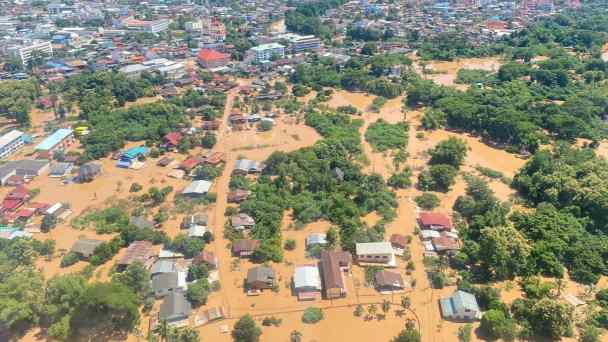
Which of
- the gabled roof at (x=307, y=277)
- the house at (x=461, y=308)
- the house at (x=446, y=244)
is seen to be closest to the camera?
the house at (x=461, y=308)

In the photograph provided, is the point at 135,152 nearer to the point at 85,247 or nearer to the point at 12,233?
the point at 12,233

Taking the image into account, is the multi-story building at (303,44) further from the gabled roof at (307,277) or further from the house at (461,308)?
the house at (461,308)

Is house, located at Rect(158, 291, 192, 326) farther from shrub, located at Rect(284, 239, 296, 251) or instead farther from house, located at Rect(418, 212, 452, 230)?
house, located at Rect(418, 212, 452, 230)

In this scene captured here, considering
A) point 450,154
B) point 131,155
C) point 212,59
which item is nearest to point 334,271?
point 450,154

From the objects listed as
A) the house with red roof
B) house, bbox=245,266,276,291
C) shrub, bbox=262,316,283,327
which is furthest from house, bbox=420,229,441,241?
the house with red roof

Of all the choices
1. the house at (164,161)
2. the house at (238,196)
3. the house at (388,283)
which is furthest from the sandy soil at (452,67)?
the house at (388,283)

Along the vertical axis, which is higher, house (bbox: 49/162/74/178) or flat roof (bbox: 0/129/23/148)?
flat roof (bbox: 0/129/23/148)

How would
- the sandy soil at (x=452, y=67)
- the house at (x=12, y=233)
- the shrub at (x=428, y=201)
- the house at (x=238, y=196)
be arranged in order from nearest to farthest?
the house at (x=12, y=233) → the shrub at (x=428, y=201) → the house at (x=238, y=196) → the sandy soil at (x=452, y=67)
